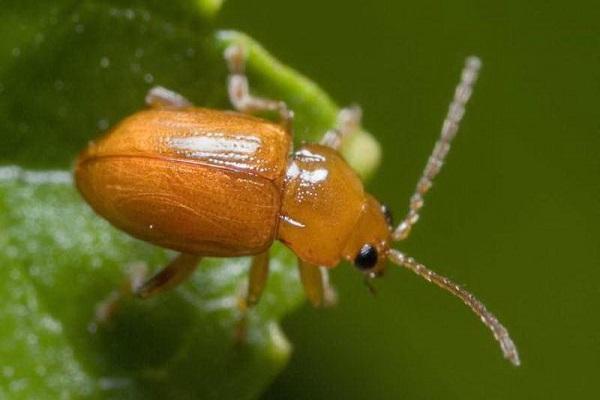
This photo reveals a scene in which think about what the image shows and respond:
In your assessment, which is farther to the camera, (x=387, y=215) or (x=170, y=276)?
(x=387, y=215)

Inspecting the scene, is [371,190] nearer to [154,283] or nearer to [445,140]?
[445,140]

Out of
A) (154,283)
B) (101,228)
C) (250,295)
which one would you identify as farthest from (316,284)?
(101,228)

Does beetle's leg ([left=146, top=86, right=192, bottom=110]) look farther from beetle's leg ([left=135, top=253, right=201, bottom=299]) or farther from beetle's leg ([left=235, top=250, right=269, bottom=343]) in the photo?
beetle's leg ([left=235, top=250, right=269, bottom=343])

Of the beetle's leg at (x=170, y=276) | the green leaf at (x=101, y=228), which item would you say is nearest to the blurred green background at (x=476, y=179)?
the green leaf at (x=101, y=228)

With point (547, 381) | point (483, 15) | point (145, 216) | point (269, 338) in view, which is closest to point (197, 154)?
point (145, 216)

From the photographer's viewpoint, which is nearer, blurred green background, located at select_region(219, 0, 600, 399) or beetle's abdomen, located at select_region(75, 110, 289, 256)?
beetle's abdomen, located at select_region(75, 110, 289, 256)

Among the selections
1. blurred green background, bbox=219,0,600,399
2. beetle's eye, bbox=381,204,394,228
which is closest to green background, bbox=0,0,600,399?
blurred green background, bbox=219,0,600,399
